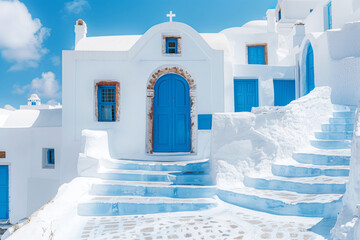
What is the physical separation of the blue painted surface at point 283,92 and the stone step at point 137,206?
6148mm

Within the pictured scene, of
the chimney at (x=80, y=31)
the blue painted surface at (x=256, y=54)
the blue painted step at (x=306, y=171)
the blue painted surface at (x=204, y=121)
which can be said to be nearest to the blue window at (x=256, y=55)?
the blue painted surface at (x=256, y=54)

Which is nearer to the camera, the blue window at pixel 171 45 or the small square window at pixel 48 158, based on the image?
the blue window at pixel 171 45

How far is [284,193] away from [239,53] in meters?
9.16

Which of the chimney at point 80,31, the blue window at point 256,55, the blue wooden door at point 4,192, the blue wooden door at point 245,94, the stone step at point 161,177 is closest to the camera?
the stone step at point 161,177

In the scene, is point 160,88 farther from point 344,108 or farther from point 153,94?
point 344,108

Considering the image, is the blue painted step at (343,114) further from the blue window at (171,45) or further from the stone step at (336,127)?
the blue window at (171,45)

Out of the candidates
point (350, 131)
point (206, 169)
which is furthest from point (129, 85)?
point (350, 131)

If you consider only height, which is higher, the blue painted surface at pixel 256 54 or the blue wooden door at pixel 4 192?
the blue painted surface at pixel 256 54

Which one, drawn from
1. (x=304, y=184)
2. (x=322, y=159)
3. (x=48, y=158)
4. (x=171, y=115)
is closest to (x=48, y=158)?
(x=48, y=158)

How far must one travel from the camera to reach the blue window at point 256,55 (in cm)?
1270

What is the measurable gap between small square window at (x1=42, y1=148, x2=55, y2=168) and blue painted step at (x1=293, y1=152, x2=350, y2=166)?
8.12 metres

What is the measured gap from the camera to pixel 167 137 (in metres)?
8.55

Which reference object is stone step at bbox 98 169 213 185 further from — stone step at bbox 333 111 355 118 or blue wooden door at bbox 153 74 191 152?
stone step at bbox 333 111 355 118

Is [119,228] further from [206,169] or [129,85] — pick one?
[129,85]
